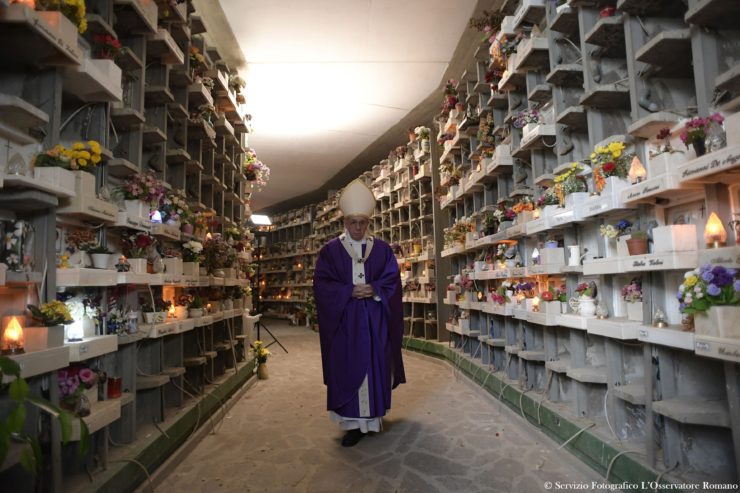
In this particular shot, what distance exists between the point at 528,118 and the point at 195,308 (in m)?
3.61

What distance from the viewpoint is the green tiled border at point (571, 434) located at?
266 cm

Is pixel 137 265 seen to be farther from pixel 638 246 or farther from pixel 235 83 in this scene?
pixel 235 83

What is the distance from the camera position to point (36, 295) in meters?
2.40

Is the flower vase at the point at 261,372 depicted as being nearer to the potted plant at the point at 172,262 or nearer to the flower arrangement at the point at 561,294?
the potted plant at the point at 172,262

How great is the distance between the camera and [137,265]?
3365 mm

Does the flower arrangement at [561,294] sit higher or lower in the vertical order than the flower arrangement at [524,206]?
lower

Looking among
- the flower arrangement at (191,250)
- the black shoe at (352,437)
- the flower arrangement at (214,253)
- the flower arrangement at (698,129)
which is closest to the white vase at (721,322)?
the flower arrangement at (698,129)

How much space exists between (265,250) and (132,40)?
574 inches

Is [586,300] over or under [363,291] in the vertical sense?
under

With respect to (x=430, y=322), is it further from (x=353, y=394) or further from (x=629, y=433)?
(x=629, y=433)

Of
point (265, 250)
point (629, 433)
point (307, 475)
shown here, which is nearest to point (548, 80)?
point (629, 433)

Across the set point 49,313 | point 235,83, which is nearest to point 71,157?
point 49,313

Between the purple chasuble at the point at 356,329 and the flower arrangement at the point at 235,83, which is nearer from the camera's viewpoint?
the purple chasuble at the point at 356,329

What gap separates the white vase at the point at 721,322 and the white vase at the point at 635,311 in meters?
0.89
